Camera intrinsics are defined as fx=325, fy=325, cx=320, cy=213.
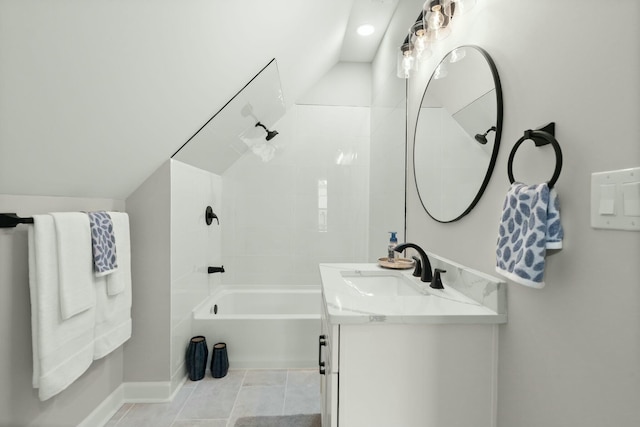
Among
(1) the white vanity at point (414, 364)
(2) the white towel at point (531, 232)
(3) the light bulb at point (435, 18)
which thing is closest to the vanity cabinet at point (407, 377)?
(1) the white vanity at point (414, 364)

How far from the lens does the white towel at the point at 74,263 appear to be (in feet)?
4.53

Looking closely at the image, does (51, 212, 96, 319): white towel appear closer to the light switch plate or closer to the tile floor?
the tile floor

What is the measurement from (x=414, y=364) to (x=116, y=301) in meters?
1.61

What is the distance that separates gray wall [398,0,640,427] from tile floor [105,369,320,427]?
1.40 metres

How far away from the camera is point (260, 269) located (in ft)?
10.4

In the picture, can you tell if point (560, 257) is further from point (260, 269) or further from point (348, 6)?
point (260, 269)

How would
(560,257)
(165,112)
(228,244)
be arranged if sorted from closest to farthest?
(560,257)
(165,112)
(228,244)

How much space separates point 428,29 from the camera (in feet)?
4.88

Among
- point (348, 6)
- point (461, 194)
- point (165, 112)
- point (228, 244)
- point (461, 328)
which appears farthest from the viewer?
point (228, 244)

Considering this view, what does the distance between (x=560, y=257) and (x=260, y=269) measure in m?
2.67

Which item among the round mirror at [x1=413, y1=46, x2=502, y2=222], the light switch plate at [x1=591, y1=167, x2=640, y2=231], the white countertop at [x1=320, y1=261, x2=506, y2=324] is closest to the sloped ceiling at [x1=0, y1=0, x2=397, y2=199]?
the round mirror at [x1=413, y1=46, x2=502, y2=222]

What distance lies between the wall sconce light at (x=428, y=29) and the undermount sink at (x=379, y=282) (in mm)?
1081

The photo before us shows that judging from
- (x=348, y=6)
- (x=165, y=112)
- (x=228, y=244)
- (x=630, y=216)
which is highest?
(x=348, y=6)

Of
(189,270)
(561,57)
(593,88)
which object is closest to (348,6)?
(561,57)
